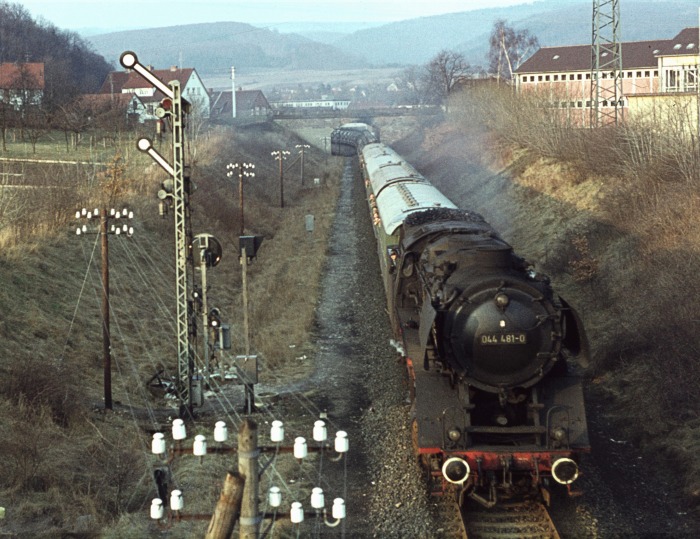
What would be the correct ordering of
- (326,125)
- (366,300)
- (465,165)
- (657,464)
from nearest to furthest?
(657,464) < (366,300) < (465,165) < (326,125)

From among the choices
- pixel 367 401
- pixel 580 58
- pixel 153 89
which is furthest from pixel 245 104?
pixel 367 401

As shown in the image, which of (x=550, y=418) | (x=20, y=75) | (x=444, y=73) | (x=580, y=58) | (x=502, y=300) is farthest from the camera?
(x=444, y=73)

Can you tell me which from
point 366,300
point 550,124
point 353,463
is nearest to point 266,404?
point 353,463

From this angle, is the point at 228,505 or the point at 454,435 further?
the point at 454,435

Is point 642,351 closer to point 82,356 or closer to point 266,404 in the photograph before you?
point 266,404

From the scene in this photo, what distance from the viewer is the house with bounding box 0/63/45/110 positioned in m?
66.0

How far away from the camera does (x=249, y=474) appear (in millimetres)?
7594

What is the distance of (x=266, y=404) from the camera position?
16.8 metres

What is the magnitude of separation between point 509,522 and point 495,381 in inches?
74.9

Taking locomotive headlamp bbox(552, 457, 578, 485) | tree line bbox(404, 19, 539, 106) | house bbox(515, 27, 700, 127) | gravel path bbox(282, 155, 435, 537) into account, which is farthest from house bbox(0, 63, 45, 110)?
locomotive headlamp bbox(552, 457, 578, 485)

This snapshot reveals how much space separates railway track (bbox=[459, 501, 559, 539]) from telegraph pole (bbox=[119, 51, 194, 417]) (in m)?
6.73

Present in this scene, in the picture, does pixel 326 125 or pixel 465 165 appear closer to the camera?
pixel 465 165

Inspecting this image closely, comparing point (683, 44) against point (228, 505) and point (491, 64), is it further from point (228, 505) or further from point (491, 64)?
point (228, 505)

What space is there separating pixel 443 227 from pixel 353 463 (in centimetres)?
423
